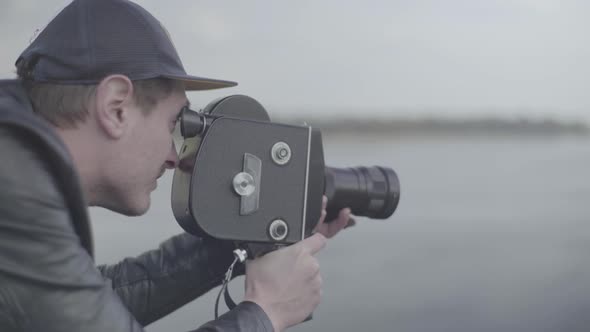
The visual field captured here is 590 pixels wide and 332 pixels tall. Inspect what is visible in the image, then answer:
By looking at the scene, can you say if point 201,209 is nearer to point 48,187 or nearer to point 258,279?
point 258,279

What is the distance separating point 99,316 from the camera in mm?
1171

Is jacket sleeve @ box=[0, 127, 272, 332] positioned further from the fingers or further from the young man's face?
the fingers

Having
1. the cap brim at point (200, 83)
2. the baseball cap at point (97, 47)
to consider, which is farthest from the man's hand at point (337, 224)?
the baseball cap at point (97, 47)

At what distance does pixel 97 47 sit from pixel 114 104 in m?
0.11

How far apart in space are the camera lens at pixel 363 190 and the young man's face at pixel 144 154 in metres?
0.46

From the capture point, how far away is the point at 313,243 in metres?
1.58

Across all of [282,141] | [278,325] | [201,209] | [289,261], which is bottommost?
[278,325]

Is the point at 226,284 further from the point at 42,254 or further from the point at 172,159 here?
the point at 42,254

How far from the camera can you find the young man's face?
1.44 metres

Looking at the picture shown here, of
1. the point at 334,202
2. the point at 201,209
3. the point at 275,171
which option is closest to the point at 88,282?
the point at 201,209

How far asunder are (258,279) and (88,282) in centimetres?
43

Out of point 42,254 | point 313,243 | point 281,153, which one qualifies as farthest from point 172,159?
point 42,254

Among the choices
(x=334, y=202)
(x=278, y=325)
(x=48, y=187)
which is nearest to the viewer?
(x=48, y=187)

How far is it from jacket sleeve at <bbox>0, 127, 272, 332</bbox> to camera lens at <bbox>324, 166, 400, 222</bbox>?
0.80 meters
